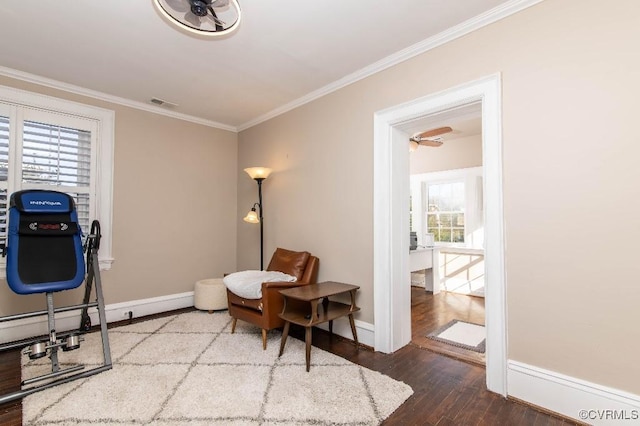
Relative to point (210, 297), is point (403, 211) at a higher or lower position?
higher

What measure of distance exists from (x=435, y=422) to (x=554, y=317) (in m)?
1.00

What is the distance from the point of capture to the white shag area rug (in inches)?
75.2

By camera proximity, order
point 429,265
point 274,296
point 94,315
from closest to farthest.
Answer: point 274,296 < point 94,315 < point 429,265

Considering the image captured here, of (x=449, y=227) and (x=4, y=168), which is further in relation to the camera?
(x=449, y=227)

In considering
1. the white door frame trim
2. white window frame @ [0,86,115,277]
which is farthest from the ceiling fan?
white window frame @ [0,86,115,277]

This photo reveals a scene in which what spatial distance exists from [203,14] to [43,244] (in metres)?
2.27

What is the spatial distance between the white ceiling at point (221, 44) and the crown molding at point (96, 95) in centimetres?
8

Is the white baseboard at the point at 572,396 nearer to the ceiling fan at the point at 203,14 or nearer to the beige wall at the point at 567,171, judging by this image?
the beige wall at the point at 567,171

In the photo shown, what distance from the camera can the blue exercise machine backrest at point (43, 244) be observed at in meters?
2.44

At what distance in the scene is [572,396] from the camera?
1.91 metres

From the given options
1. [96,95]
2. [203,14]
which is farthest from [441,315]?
[96,95]

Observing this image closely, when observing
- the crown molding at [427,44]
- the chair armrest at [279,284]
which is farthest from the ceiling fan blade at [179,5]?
the chair armrest at [279,284]

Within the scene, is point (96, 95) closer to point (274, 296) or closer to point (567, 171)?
point (274, 296)

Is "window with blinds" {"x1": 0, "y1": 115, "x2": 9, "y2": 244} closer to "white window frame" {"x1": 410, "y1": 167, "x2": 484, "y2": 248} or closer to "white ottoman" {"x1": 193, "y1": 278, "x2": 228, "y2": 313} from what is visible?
"white ottoman" {"x1": 193, "y1": 278, "x2": 228, "y2": 313}
